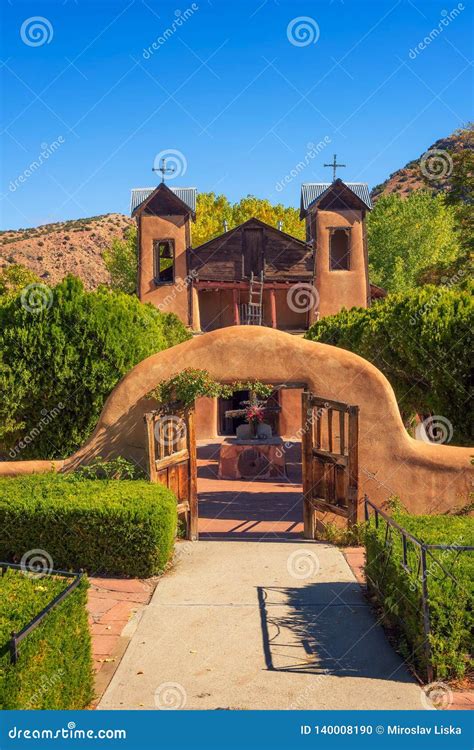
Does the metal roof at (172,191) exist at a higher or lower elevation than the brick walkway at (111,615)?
higher

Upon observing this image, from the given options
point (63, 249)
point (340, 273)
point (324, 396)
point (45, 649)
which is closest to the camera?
point (45, 649)

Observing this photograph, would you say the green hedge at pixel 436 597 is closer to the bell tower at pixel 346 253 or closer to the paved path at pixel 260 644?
the paved path at pixel 260 644

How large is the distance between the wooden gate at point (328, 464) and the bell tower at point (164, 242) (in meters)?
20.7

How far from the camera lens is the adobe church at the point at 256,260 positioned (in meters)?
33.3

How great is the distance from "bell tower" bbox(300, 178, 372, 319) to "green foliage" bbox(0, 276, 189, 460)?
673 inches

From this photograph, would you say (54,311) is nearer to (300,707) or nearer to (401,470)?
(401,470)

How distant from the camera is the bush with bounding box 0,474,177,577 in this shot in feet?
36.1

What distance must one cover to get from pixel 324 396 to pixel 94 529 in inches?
189

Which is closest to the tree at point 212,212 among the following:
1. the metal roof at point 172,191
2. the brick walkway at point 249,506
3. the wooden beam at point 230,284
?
the metal roof at point 172,191

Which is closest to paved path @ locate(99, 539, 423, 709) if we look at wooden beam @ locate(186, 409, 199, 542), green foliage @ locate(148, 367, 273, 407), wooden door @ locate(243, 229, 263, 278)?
wooden beam @ locate(186, 409, 199, 542)

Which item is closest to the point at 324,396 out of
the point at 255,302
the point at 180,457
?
the point at 180,457

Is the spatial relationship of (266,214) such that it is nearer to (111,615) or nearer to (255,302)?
(255,302)

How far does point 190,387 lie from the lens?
12.7 metres

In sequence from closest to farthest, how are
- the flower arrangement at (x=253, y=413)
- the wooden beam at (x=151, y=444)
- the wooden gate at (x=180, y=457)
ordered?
the wooden beam at (x=151, y=444)
the wooden gate at (x=180, y=457)
the flower arrangement at (x=253, y=413)
